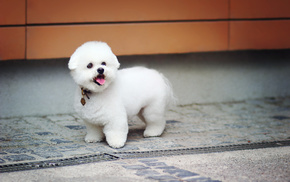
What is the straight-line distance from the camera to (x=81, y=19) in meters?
7.43

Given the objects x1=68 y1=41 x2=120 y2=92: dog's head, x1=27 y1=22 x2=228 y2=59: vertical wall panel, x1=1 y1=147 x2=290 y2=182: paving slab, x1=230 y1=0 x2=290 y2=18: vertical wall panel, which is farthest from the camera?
x1=230 y1=0 x2=290 y2=18: vertical wall panel

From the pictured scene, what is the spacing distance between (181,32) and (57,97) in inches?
81.4

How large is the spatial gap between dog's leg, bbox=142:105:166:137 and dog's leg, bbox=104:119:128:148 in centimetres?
50

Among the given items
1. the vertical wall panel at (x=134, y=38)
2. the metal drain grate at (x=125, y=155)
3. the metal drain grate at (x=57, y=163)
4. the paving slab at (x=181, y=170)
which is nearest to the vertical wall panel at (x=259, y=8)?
the vertical wall panel at (x=134, y=38)

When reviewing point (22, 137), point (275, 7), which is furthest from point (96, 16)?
point (275, 7)

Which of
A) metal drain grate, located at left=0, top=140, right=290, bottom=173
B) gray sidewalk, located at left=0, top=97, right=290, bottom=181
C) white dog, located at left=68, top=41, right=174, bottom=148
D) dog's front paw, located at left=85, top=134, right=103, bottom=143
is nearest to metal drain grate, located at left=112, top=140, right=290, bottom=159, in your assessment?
metal drain grate, located at left=0, top=140, right=290, bottom=173

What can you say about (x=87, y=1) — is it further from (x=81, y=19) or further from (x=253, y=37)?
(x=253, y=37)

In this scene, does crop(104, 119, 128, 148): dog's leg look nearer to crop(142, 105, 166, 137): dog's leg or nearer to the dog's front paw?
the dog's front paw

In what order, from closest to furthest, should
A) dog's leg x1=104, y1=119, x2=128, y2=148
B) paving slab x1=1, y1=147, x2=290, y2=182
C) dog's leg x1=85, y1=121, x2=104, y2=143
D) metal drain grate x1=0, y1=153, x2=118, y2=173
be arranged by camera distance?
paving slab x1=1, y1=147, x2=290, y2=182, metal drain grate x1=0, y1=153, x2=118, y2=173, dog's leg x1=104, y1=119, x2=128, y2=148, dog's leg x1=85, y1=121, x2=104, y2=143

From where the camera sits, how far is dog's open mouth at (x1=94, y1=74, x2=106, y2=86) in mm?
5605

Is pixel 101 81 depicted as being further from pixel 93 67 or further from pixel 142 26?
pixel 142 26

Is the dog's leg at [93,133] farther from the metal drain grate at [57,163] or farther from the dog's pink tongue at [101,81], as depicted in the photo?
the dog's pink tongue at [101,81]

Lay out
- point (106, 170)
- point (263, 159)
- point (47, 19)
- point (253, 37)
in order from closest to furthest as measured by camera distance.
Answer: point (106, 170), point (263, 159), point (47, 19), point (253, 37)

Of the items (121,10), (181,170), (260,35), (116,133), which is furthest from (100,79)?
(260,35)
